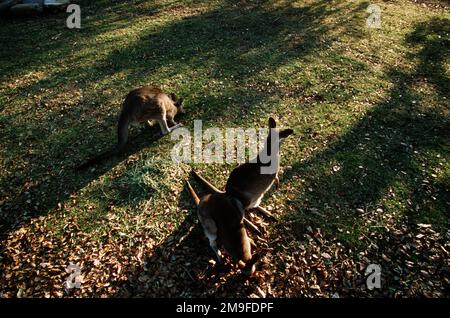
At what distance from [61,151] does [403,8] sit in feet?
53.9

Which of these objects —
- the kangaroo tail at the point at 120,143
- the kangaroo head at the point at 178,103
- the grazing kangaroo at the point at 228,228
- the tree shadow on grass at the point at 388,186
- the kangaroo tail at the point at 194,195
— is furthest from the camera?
the kangaroo head at the point at 178,103

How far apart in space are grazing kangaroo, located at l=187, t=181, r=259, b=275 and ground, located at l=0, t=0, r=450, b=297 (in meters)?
0.60

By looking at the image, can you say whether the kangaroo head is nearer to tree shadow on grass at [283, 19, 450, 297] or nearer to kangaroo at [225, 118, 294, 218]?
tree shadow on grass at [283, 19, 450, 297]

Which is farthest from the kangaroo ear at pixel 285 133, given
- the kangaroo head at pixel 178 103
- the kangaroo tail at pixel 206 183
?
the kangaroo head at pixel 178 103

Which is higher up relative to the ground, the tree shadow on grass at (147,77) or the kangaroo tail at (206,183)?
the tree shadow on grass at (147,77)

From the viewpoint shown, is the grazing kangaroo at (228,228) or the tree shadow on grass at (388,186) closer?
the grazing kangaroo at (228,228)

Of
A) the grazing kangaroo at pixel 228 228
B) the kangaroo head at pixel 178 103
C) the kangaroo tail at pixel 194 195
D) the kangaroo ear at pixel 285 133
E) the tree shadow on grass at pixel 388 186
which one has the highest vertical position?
the kangaroo ear at pixel 285 133

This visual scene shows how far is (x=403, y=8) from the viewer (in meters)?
15.7

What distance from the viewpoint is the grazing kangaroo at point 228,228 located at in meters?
4.82

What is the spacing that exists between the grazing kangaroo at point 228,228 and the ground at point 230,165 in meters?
0.60

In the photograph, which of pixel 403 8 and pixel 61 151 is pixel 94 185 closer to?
pixel 61 151

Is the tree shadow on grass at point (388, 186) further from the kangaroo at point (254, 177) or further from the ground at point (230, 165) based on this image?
the kangaroo at point (254, 177)

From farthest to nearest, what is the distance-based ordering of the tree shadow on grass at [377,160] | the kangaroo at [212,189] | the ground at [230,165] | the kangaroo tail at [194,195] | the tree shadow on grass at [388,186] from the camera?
the tree shadow on grass at [377,160] < the kangaroo tail at [194,195] < the kangaroo at [212,189] < the tree shadow on grass at [388,186] < the ground at [230,165]
